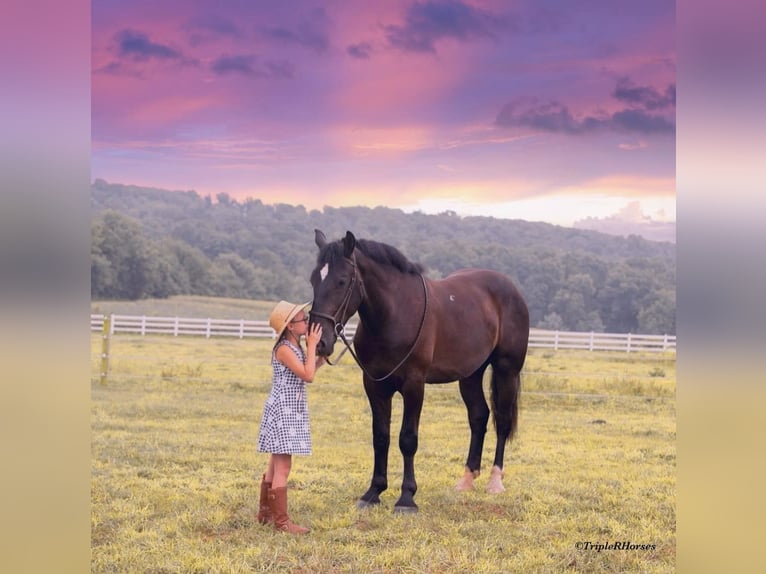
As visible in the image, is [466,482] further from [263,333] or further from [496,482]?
[263,333]

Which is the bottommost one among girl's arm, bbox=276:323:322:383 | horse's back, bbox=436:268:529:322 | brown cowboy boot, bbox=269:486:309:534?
brown cowboy boot, bbox=269:486:309:534

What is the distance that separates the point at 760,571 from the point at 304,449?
9.23ft

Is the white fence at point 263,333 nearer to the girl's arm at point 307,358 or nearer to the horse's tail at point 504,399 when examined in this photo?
the horse's tail at point 504,399

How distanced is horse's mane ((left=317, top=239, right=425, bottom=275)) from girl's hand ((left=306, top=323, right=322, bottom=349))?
→ 0.43 m

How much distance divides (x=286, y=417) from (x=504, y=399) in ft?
8.34

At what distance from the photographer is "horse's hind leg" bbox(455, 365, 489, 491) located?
5.85 metres

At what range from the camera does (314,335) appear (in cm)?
427

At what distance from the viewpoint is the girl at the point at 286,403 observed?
4289 mm

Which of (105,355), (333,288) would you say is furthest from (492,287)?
(105,355)

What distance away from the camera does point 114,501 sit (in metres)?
5.27

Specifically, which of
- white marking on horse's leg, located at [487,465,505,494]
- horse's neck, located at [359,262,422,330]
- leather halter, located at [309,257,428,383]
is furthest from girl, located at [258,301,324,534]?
white marking on horse's leg, located at [487,465,505,494]

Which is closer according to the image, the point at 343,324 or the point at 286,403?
the point at 286,403

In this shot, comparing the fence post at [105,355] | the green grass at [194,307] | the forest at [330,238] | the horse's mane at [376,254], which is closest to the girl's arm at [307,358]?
the horse's mane at [376,254]

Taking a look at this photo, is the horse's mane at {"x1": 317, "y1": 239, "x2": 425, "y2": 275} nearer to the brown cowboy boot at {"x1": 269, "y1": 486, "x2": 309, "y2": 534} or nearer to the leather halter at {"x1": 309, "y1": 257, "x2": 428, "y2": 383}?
the leather halter at {"x1": 309, "y1": 257, "x2": 428, "y2": 383}
